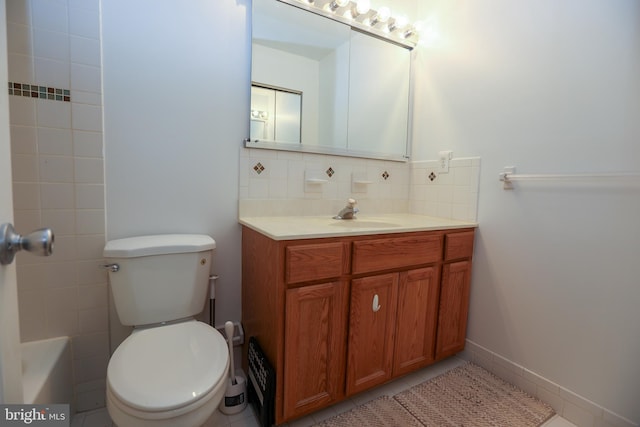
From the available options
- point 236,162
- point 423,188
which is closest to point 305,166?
point 236,162

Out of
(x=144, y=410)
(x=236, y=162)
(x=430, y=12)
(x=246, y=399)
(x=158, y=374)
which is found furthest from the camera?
(x=430, y=12)

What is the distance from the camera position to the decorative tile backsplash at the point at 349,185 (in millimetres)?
1593

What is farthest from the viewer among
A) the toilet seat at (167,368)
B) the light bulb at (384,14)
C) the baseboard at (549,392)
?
the light bulb at (384,14)

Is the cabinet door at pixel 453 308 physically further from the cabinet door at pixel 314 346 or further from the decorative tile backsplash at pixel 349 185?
the cabinet door at pixel 314 346

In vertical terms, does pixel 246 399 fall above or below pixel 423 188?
below

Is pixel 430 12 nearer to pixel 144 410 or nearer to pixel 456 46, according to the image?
pixel 456 46

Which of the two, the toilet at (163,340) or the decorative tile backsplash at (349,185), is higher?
the decorative tile backsplash at (349,185)

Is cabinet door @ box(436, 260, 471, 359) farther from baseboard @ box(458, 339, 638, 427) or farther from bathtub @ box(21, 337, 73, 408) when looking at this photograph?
bathtub @ box(21, 337, 73, 408)

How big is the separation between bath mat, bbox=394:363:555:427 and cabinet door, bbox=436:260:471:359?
0.15 metres

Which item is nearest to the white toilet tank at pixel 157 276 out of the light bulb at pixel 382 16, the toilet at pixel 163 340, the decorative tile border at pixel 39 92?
the toilet at pixel 163 340

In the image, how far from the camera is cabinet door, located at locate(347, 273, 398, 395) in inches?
50.3

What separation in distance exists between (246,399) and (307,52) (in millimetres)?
1813

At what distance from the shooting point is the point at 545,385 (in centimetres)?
141

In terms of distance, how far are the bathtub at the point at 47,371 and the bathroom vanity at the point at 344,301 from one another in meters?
0.73
